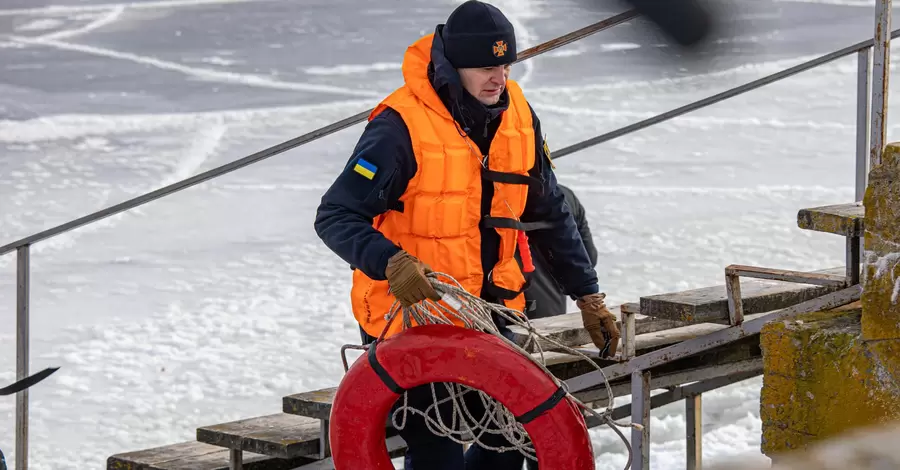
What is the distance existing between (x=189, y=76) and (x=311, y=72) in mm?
1773

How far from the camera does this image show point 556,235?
10.7 ft

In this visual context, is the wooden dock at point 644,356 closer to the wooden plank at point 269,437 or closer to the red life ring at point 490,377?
the wooden plank at point 269,437

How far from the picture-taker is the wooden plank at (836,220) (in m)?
3.15

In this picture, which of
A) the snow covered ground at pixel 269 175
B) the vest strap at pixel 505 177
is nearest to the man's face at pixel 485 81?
the vest strap at pixel 505 177

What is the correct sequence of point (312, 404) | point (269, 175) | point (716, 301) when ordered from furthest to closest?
point (269, 175) < point (312, 404) < point (716, 301)

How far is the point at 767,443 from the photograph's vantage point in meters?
3.16

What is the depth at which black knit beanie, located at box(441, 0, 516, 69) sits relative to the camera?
2.89 meters

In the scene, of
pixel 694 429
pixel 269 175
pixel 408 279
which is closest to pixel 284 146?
pixel 408 279

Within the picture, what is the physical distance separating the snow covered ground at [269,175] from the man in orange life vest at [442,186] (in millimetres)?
2915

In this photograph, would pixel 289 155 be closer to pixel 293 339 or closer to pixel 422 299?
pixel 293 339

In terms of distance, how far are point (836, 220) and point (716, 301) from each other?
0.40m

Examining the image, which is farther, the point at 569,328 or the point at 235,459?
the point at 235,459

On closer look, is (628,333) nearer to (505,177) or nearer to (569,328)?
(569,328)

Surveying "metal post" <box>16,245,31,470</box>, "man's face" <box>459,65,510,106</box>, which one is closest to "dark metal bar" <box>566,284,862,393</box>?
"man's face" <box>459,65,510,106</box>
